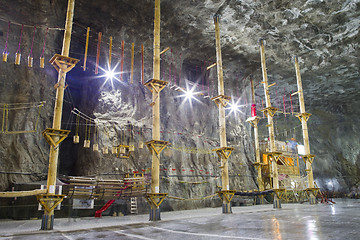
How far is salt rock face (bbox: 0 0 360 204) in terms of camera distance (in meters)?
15.2

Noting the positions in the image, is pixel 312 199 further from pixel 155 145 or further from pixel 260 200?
pixel 155 145

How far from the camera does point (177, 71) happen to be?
68.0 feet

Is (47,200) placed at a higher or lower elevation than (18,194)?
lower

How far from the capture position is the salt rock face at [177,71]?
49.9 ft

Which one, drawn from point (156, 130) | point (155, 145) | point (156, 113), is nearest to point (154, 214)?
point (155, 145)

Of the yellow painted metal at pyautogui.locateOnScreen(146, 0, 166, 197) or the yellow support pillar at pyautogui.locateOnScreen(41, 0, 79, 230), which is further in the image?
the yellow painted metal at pyautogui.locateOnScreen(146, 0, 166, 197)

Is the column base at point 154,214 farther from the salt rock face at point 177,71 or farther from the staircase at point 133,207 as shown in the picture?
the salt rock face at point 177,71

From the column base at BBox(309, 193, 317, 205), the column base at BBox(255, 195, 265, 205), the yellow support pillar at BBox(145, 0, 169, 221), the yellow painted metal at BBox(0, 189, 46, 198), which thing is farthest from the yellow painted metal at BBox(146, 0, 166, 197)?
the column base at BBox(255, 195, 265, 205)

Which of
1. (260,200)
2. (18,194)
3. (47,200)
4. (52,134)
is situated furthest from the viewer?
(260,200)

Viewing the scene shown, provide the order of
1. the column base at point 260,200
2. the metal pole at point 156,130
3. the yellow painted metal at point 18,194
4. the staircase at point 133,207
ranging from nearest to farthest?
the yellow painted metal at point 18,194 < the metal pole at point 156,130 < the staircase at point 133,207 < the column base at point 260,200

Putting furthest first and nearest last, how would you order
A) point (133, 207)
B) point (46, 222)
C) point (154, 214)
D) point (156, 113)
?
point (133, 207) → point (156, 113) → point (154, 214) → point (46, 222)

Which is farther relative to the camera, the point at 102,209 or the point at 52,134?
the point at 102,209

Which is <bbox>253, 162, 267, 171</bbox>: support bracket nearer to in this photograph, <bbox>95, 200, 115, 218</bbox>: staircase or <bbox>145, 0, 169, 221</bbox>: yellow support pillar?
<bbox>95, 200, 115, 218</bbox>: staircase

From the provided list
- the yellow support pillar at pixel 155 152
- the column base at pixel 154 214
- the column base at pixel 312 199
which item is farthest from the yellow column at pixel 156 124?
the column base at pixel 312 199
